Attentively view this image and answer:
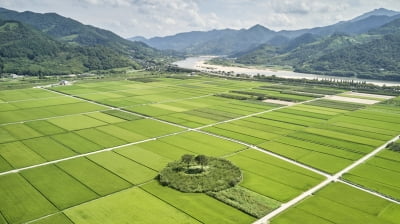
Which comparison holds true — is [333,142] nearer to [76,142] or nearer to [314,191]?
[314,191]

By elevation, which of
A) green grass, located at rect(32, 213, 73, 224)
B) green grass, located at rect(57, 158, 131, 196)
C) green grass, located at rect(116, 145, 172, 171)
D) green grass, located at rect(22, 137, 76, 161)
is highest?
green grass, located at rect(22, 137, 76, 161)

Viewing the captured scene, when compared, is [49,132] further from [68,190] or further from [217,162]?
[217,162]

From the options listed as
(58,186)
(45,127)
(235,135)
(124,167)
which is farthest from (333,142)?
(45,127)

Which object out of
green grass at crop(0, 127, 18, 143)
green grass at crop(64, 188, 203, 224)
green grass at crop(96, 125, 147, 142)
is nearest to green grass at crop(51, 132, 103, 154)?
green grass at crop(96, 125, 147, 142)

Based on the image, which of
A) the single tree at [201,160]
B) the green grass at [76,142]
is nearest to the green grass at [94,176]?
the green grass at [76,142]

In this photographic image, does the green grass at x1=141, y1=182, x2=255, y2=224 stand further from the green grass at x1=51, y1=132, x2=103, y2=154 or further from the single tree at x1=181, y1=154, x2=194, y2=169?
the green grass at x1=51, y1=132, x2=103, y2=154

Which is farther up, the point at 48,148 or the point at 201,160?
the point at 201,160
